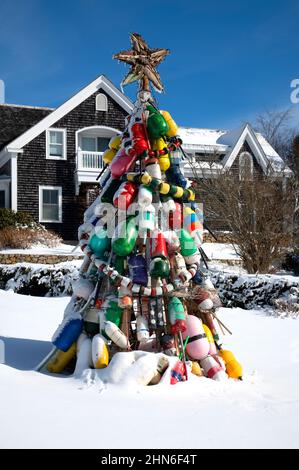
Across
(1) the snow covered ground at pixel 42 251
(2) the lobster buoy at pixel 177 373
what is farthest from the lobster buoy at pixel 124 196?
(1) the snow covered ground at pixel 42 251

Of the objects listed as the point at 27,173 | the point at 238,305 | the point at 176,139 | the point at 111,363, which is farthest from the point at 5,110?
the point at 111,363

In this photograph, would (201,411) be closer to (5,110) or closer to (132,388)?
(132,388)

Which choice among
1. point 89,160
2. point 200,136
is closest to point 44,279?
point 89,160

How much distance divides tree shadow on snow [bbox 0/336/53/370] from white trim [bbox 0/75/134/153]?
17633mm

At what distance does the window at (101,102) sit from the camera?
2502 cm

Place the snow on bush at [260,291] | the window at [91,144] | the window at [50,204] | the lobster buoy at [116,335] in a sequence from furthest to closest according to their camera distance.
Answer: the window at [91,144]
the window at [50,204]
the snow on bush at [260,291]
the lobster buoy at [116,335]

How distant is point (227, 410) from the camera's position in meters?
4.63

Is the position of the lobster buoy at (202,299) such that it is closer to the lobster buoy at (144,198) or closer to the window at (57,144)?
the lobster buoy at (144,198)

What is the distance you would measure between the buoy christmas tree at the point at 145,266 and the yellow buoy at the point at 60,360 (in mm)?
11

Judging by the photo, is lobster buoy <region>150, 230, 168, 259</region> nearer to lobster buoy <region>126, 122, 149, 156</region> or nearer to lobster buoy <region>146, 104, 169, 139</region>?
lobster buoy <region>126, 122, 149, 156</region>

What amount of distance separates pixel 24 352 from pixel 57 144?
1894 centimetres

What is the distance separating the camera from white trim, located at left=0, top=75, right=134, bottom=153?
23.8 m

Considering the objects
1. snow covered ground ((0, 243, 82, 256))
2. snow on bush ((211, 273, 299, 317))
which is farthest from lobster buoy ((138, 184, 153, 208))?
snow covered ground ((0, 243, 82, 256))
